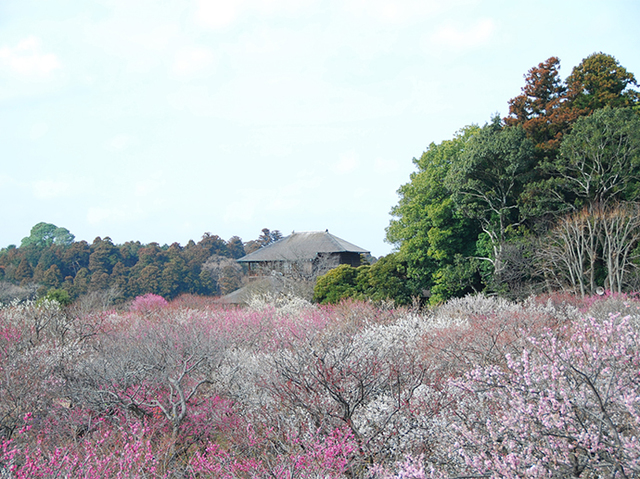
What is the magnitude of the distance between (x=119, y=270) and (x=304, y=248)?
18.8 meters

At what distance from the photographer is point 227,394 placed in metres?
8.12

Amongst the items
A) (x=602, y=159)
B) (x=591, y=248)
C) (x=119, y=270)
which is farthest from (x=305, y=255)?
(x=119, y=270)

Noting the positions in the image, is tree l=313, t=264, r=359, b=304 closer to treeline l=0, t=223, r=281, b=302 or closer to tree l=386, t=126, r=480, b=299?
tree l=386, t=126, r=480, b=299

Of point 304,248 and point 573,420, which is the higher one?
point 304,248

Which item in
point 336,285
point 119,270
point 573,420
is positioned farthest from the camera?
point 119,270

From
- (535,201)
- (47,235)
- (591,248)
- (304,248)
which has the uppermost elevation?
(47,235)

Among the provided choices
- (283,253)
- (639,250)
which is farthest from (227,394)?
(283,253)

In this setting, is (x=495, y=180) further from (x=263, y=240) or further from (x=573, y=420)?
(x=263, y=240)

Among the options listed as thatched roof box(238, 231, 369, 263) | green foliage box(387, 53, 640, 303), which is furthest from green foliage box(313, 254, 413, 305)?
thatched roof box(238, 231, 369, 263)

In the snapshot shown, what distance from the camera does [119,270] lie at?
41344 mm

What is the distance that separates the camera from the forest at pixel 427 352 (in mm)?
3494

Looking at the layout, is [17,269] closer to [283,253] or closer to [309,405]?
[283,253]

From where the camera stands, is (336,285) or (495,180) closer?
(495,180)

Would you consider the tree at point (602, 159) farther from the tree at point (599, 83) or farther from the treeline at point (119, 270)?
the treeline at point (119, 270)
